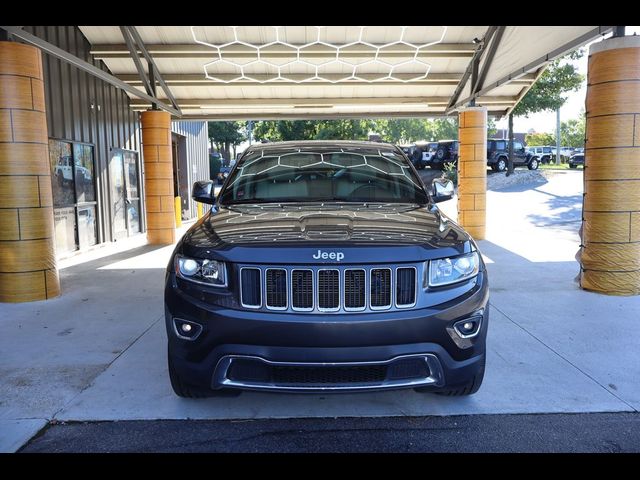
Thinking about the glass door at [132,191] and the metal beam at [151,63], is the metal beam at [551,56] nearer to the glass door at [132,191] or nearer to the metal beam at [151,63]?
the metal beam at [151,63]

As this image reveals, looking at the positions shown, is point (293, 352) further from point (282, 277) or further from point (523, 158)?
point (523, 158)

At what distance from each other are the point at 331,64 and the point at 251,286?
878 centimetres

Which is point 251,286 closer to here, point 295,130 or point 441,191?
point 441,191

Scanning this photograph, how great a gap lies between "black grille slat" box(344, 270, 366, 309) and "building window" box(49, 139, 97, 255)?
8074 mm

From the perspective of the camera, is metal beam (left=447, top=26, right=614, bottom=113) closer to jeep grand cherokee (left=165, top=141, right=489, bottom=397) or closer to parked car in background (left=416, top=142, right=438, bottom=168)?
jeep grand cherokee (left=165, top=141, right=489, bottom=397)

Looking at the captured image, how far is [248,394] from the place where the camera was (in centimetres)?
390

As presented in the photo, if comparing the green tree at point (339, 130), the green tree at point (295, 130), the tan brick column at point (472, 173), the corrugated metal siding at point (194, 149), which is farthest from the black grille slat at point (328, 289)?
the green tree at point (295, 130)

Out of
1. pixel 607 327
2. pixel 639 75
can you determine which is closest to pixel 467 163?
pixel 639 75

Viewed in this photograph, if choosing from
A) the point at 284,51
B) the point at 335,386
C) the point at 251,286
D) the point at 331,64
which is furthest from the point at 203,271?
the point at 331,64

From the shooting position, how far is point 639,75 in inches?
256

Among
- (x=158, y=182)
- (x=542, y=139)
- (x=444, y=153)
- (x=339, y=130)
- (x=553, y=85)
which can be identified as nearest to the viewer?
(x=158, y=182)

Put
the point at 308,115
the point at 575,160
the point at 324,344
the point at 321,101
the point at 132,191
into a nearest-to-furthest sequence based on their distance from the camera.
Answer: the point at 324,344 < the point at 321,101 < the point at 132,191 < the point at 308,115 < the point at 575,160

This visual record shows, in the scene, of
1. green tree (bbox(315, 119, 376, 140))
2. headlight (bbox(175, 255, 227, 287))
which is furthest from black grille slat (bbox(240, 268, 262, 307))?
green tree (bbox(315, 119, 376, 140))

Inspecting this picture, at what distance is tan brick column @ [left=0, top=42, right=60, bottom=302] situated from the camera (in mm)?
6539
